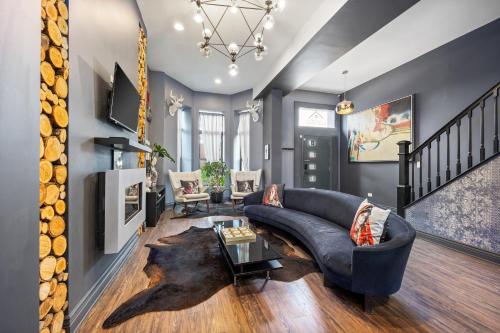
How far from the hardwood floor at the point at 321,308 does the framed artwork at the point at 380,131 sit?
3048mm

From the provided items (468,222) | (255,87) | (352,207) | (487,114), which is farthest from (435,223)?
(255,87)

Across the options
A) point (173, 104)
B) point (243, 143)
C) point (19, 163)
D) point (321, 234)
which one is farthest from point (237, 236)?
point (243, 143)

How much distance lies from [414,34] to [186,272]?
4909 millimetres

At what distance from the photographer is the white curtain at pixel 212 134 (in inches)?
246

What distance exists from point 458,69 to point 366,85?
1.96 meters

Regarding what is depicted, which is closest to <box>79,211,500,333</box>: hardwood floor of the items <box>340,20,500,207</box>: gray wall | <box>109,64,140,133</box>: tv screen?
<box>109,64,140,133</box>: tv screen

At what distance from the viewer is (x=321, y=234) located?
2.29 m

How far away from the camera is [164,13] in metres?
3.05

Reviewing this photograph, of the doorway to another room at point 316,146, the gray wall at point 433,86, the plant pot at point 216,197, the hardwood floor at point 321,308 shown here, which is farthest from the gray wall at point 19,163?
the doorway to another room at point 316,146

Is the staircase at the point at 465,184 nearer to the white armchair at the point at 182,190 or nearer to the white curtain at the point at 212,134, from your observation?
the white armchair at the point at 182,190

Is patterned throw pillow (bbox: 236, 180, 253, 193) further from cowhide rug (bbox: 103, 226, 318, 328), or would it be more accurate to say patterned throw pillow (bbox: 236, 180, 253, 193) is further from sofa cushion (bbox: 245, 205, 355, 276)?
cowhide rug (bbox: 103, 226, 318, 328)

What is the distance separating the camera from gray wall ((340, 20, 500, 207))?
3.32m

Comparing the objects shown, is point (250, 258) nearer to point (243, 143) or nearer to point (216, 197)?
point (216, 197)

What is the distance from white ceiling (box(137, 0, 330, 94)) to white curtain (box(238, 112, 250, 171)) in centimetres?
105
